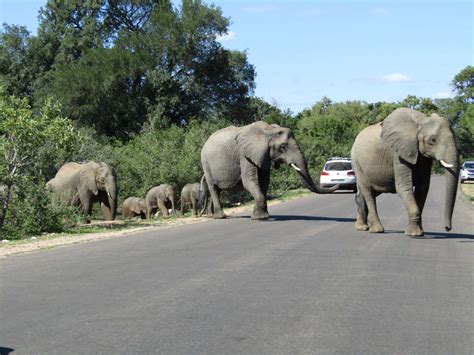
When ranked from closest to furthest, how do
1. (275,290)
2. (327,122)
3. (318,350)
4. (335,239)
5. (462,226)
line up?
(318,350) → (275,290) → (335,239) → (462,226) → (327,122)

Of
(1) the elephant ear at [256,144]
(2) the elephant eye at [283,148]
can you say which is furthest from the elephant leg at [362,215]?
(1) the elephant ear at [256,144]

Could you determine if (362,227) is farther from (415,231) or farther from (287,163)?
(287,163)

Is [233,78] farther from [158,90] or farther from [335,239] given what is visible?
[335,239]

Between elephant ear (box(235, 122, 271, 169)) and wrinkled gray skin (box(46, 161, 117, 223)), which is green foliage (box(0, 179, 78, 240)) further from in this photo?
elephant ear (box(235, 122, 271, 169))

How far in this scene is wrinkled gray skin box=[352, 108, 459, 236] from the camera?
15.1 meters

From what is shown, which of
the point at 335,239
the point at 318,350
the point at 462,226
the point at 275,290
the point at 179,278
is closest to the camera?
the point at 318,350

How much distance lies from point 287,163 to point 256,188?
1229mm

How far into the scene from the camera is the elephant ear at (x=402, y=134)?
51.8ft

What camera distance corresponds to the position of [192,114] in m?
56.2

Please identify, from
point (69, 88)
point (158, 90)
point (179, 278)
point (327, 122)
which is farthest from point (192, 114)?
point (179, 278)

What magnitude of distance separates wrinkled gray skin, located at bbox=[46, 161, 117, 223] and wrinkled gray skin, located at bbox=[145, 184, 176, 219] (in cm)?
362

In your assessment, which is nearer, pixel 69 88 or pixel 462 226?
pixel 462 226

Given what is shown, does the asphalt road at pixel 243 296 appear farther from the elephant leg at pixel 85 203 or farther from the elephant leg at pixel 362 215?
the elephant leg at pixel 85 203

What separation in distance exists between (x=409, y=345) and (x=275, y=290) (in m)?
2.81
